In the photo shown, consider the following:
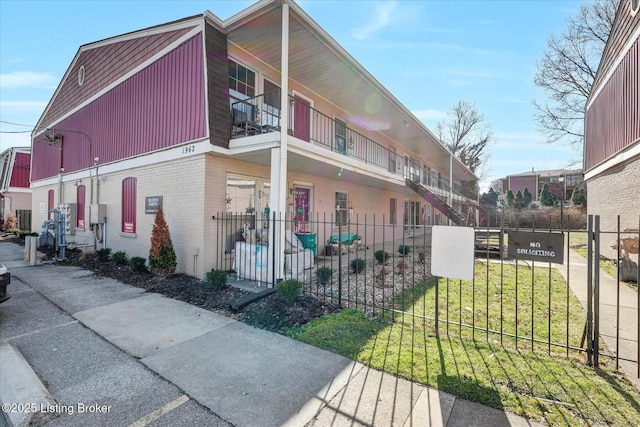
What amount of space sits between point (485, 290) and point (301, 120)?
8.12 metres

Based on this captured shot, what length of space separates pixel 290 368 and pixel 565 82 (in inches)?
1208

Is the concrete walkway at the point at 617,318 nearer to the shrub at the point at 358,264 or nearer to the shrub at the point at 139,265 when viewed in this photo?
the shrub at the point at 358,264

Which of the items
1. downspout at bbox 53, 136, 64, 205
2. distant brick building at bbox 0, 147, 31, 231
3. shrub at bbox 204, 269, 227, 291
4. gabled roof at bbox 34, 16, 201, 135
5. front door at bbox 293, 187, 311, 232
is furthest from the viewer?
distant brick building at bbox 0, 147, 31, 231

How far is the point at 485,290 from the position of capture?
23.1ft

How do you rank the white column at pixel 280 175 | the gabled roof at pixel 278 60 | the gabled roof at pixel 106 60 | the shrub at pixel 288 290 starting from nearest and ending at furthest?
the shrub at pixel 288 290, the white column at pixel 280 175, the gabled roof at pixel 278 60, the gabled roof at pixel 106 60

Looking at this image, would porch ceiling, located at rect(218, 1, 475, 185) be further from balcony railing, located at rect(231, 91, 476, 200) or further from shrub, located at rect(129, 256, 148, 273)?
shrub, located at rect(129, 256, 148, 273)

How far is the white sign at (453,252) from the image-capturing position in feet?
12.8

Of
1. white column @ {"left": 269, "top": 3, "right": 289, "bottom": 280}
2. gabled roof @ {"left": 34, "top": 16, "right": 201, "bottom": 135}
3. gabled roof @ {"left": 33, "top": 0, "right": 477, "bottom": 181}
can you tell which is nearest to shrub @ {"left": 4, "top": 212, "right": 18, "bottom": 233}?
gabled roof @ {"left": 34, "top": 16, "right": 201, "bottom": 135}

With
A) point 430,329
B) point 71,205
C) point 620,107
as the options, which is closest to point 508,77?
point 620,107

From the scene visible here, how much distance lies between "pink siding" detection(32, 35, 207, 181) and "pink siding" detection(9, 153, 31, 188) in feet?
47.5

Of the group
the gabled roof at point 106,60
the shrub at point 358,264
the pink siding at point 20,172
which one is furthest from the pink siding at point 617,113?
the pink siding at point 20,172

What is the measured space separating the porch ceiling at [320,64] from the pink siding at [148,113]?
1562 millimetres

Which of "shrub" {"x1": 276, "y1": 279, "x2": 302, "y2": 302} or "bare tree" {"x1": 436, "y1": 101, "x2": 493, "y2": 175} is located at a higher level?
"bare tree" {"x1": 436, "y1": 101, "x2": 493, "y2": 175}

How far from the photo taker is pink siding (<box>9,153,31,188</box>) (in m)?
22.8
